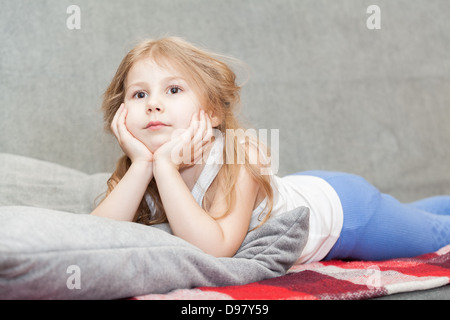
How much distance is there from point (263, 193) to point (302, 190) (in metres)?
0.19

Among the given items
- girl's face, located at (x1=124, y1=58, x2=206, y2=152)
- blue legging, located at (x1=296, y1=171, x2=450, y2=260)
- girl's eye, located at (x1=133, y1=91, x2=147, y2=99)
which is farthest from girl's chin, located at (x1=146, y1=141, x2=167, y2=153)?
blue legging, located at (x1=296, y1=171, x2=450, y2=260)

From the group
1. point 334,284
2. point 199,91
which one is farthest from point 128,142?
point 334,284

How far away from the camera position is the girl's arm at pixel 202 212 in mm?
992

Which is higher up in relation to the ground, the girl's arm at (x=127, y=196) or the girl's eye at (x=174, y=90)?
the girl's eye at (x=174, y=90)

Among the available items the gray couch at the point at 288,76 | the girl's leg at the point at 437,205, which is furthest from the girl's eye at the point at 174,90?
the girl's leg at the point at 437,205

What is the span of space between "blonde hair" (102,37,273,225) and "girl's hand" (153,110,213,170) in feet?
0.18

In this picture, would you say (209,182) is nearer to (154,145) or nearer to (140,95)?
(154,145)

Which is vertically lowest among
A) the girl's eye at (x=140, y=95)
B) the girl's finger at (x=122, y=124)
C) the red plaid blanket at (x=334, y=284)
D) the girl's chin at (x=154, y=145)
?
the red plaid blanket at (x=334, y=284)

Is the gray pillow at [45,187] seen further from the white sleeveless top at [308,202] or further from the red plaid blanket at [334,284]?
the red plaid blanket at [334,284]

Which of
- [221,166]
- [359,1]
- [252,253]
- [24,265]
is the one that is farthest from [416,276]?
[359,1]

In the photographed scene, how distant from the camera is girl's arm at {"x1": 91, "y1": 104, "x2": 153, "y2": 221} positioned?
109cm

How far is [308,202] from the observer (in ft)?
4.23

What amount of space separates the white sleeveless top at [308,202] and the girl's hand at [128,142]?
0.46 feet

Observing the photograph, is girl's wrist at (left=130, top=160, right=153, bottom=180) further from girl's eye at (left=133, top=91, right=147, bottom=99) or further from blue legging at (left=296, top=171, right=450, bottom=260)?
blue legging at (left=296, top=171, right=450, bottom=260)
